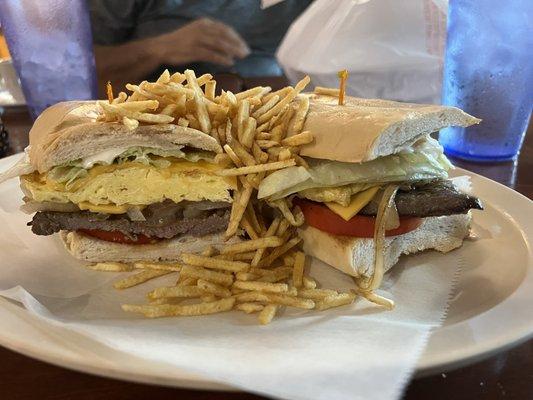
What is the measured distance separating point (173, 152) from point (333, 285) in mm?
693

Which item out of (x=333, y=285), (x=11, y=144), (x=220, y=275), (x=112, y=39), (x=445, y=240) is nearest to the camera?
(x=220, y=275)

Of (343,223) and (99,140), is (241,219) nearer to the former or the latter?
(343,223)

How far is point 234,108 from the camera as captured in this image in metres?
1.92

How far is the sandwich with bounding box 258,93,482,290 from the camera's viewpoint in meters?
1.66

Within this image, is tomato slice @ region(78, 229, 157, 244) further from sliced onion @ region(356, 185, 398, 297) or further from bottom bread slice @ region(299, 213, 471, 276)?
sliced onion @ region(356, 185, 398, 297)

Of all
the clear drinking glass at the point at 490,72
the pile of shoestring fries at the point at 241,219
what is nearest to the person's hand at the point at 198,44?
the clear drinking glass at the point at 490,72

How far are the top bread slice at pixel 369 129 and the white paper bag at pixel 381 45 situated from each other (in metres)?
1.35

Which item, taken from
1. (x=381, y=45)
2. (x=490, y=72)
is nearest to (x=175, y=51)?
(x=381, y=45)

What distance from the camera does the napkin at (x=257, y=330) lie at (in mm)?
1117

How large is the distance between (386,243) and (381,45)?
69.2 inches

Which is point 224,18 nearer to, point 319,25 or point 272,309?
point 319,25

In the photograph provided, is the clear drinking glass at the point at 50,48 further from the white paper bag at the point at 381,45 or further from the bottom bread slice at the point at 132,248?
the bottom bread slice at the point at 132,248

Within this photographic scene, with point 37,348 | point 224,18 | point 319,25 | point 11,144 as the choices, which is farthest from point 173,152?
point 224,18

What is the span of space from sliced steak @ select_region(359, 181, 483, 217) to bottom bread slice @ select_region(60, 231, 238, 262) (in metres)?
0.61
